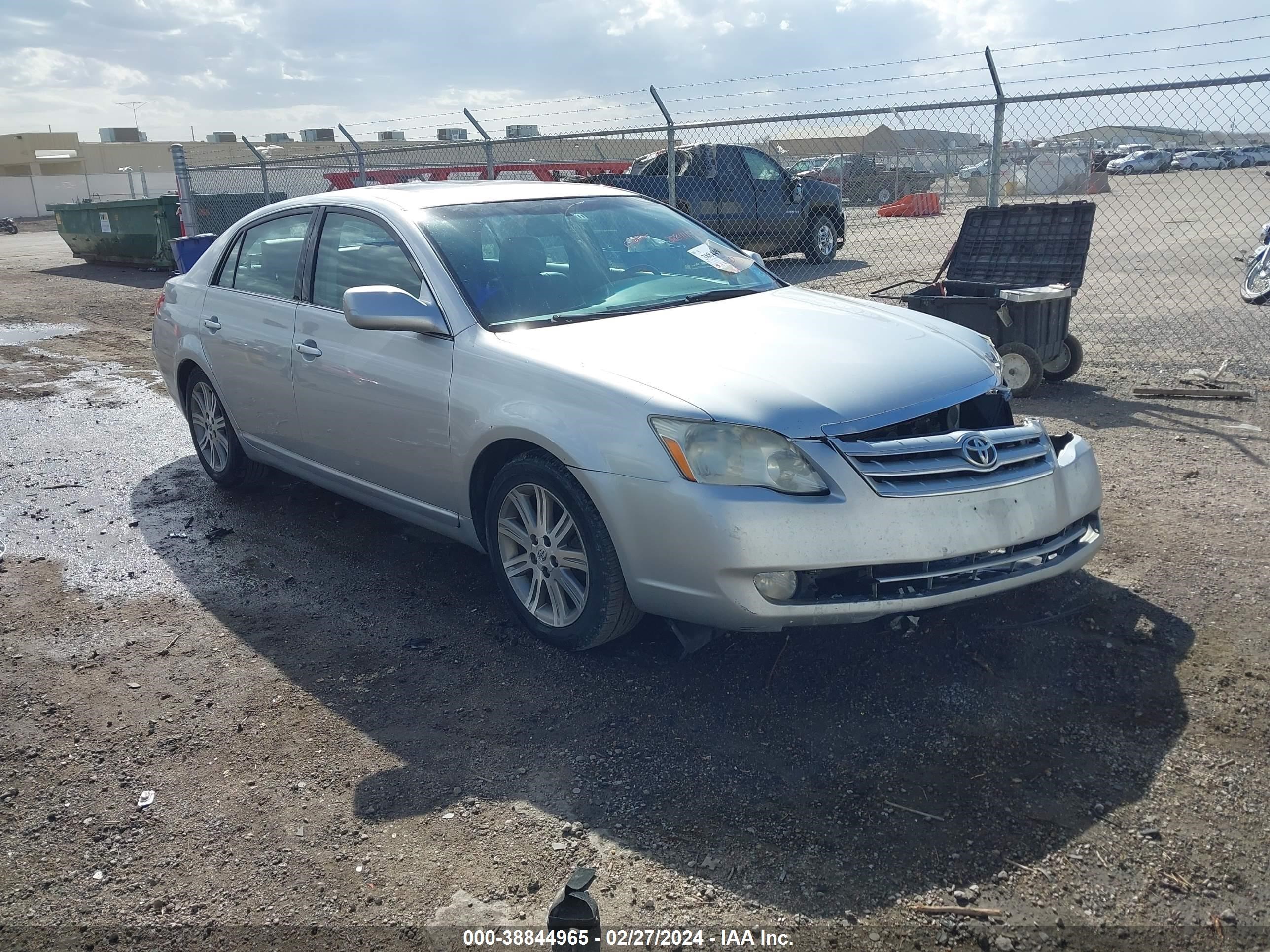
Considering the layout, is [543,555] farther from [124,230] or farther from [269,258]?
[124,230]

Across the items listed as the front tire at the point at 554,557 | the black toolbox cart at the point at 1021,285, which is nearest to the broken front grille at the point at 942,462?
the front tire at the point at 554,557

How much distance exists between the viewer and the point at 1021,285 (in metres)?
7.79

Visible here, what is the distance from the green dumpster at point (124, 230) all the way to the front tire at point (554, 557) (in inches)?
649

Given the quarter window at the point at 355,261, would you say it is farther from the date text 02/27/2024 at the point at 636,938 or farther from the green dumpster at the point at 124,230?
the green dumpster at the point at 124,230

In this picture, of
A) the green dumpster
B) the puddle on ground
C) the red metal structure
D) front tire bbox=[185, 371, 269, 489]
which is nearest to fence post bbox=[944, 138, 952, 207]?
the red metal structure

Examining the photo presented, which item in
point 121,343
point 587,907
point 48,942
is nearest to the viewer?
point 587,907

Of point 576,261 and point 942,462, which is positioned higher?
point 576,261

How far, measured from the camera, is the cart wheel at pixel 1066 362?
7578mm

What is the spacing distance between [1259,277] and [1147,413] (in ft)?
18.4

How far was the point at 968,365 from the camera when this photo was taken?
152 inches

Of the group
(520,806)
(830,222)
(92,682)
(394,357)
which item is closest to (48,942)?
(520,806)

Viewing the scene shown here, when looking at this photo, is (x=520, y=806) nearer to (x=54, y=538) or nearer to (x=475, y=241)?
(x=475, y=241)

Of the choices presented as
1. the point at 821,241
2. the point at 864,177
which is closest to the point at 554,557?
the point at 821,241

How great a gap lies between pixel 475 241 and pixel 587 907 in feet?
9.51
